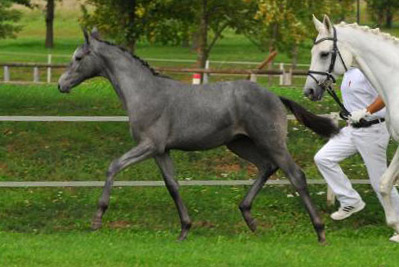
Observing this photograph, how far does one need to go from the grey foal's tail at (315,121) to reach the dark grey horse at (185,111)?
0.94ft

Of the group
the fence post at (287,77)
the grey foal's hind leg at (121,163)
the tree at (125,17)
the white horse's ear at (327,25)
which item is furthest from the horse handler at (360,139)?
the tree at (125,17)

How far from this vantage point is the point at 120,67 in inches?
411

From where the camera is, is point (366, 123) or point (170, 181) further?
point (366, 123)

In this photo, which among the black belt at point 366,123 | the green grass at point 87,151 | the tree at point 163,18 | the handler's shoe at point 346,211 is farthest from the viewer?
the tree at point 163,18

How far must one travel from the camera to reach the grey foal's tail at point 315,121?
10.7 meters

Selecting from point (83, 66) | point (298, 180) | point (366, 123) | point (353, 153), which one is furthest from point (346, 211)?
point (83, 66)

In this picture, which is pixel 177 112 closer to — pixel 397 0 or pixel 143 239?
pixel 143 239

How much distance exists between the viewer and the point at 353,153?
444 inches

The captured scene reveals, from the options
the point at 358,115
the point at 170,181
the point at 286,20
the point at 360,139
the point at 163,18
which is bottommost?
the point at 170,181

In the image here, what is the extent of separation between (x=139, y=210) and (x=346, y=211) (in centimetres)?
243

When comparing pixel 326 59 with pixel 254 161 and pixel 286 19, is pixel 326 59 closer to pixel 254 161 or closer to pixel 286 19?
pixel 254 161

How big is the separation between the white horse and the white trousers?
2.32 ft

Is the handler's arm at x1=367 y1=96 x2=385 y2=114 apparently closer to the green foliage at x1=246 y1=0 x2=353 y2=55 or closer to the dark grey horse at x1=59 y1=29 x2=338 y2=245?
the dark grey horse at x1=59 y1=29 x2=338 y2=245

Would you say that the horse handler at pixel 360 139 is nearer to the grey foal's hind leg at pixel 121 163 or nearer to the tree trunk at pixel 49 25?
the grey foal's hind leg at pixel 121 163
